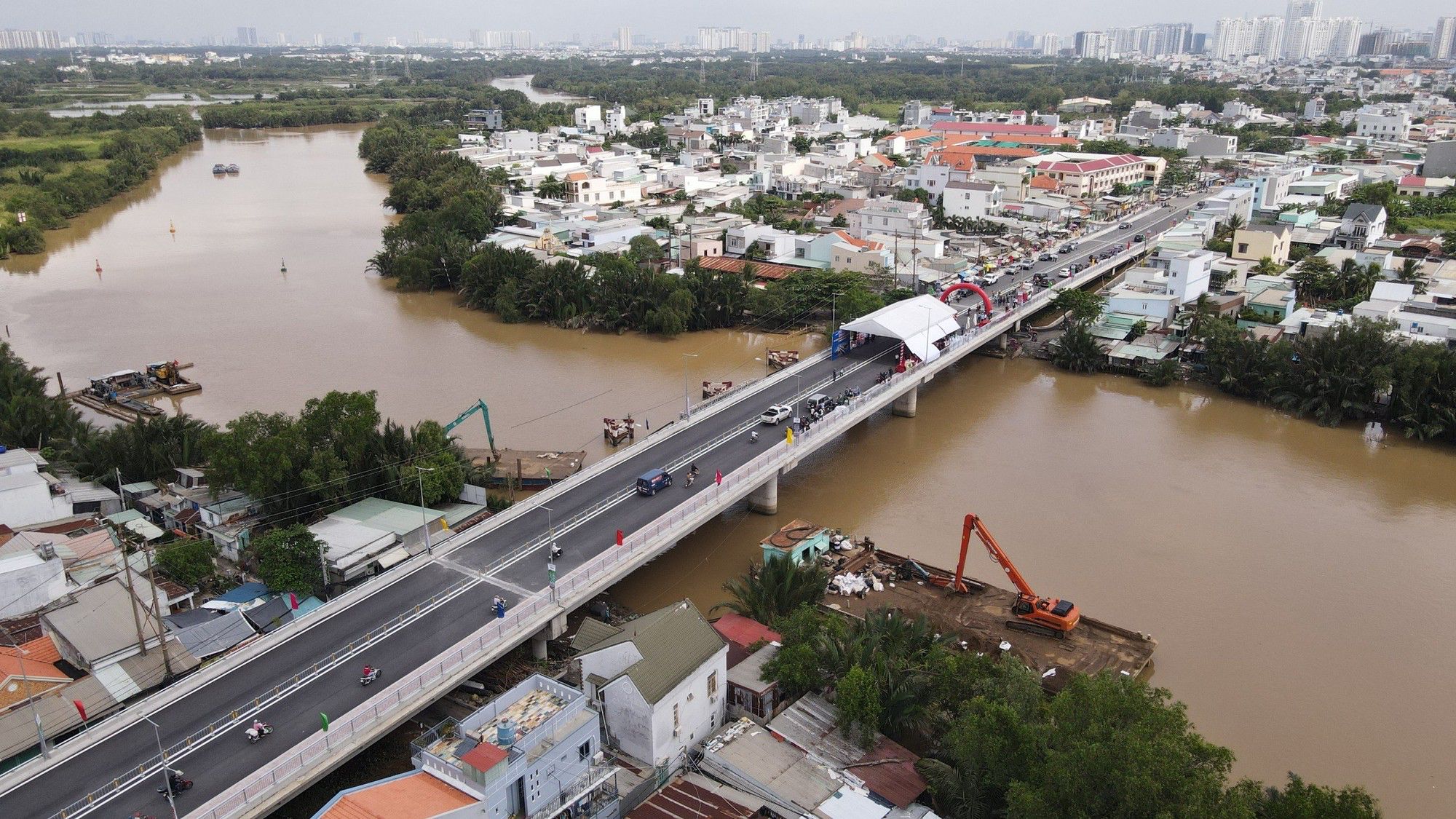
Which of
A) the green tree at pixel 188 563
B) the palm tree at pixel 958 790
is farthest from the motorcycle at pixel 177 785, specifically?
the palm tree at pixel 958 790

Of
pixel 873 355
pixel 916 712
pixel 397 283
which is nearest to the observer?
pixel 916 712

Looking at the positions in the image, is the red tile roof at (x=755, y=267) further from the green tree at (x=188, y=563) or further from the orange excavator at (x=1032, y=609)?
the green tree at (x=188, y=563)

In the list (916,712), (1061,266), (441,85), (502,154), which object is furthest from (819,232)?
(441,85)

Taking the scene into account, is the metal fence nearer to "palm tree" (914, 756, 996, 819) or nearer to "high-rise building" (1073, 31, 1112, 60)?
"palm tree" (914, 756, 996, 819)

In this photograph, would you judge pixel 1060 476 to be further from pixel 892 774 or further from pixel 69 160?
pixel 69 160

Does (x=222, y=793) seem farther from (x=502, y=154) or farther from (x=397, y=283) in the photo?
(x=502, y=154)

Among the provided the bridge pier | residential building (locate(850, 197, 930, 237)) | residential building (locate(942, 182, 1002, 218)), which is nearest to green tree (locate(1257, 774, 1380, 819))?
the bridge pier
